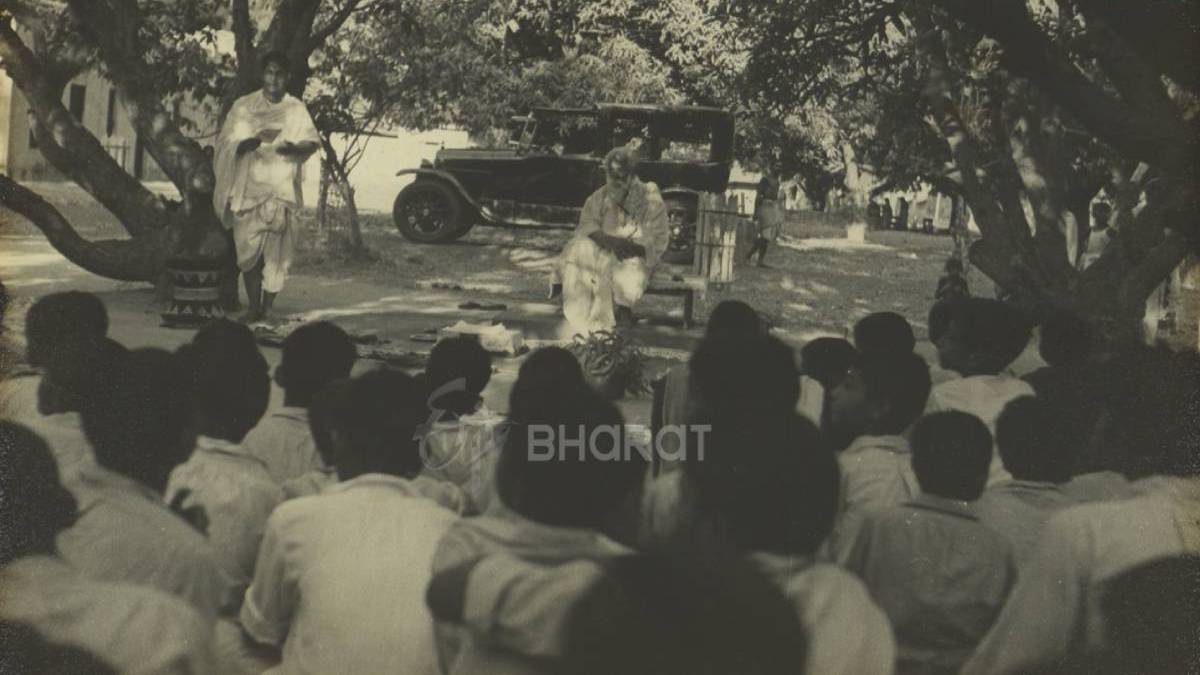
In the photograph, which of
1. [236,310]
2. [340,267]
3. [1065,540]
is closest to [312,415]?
[1065,540]

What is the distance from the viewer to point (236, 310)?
6.36 metres

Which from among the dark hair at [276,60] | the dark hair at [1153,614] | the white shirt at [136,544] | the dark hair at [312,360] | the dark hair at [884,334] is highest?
the dark hair at [276,60]

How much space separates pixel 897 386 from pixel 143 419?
1802 millimetres

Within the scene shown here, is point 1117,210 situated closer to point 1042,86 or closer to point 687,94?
point 687,94

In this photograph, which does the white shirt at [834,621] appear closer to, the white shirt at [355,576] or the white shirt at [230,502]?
the white shirt at [355,576]

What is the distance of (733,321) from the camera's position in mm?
3518

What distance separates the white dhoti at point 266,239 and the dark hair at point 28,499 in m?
3.76

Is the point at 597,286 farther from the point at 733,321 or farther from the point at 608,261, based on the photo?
the point at 733,321

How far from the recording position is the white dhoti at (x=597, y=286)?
6254 millimetres

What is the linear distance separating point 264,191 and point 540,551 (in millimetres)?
4463

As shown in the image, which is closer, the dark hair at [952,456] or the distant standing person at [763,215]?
the dark hair at [952,456]

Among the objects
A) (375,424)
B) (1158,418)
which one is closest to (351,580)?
(375,424)

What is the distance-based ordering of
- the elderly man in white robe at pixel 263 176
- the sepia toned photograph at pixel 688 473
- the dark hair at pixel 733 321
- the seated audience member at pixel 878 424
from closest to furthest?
the sepia toned photograph at pixel 688 473 < the seated audience member at pixel 878 424 < the dark hair at pixel 733 321 < the elderly man in white robe at pixel 263 176

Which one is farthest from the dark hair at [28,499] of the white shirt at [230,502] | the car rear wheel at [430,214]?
the car rear wheel at [430,214]
